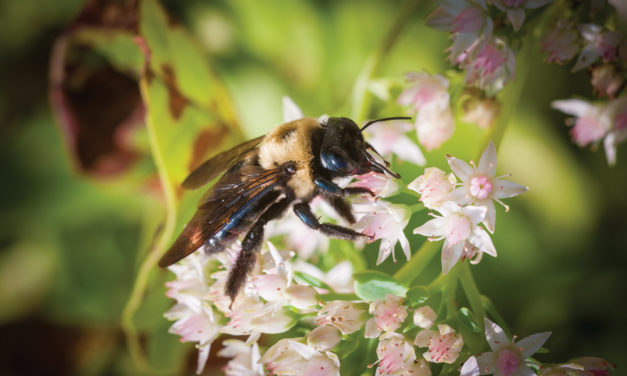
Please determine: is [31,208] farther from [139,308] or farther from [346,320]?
[346,320]

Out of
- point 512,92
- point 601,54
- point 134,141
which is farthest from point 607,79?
point 134,141

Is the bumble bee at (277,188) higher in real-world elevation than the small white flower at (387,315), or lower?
higher

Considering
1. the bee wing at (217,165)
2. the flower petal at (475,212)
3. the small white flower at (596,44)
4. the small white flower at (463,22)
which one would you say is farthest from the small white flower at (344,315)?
the small white flower at (596,44)

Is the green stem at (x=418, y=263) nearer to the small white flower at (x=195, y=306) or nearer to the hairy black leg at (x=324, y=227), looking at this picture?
the hairy black leg at (x=324, y=227)

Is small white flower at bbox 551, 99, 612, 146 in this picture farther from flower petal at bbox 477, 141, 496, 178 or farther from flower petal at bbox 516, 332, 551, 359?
flower petal at bbox 516, 332, 551, 359

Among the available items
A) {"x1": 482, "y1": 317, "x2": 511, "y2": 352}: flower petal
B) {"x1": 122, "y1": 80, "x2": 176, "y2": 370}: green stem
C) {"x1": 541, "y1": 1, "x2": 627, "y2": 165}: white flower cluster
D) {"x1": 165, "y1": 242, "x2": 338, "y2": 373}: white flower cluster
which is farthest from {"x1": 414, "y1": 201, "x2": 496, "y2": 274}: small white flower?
{"x1": 122, "y1": 80, "x2": 176, "y2": 370}: green stem
